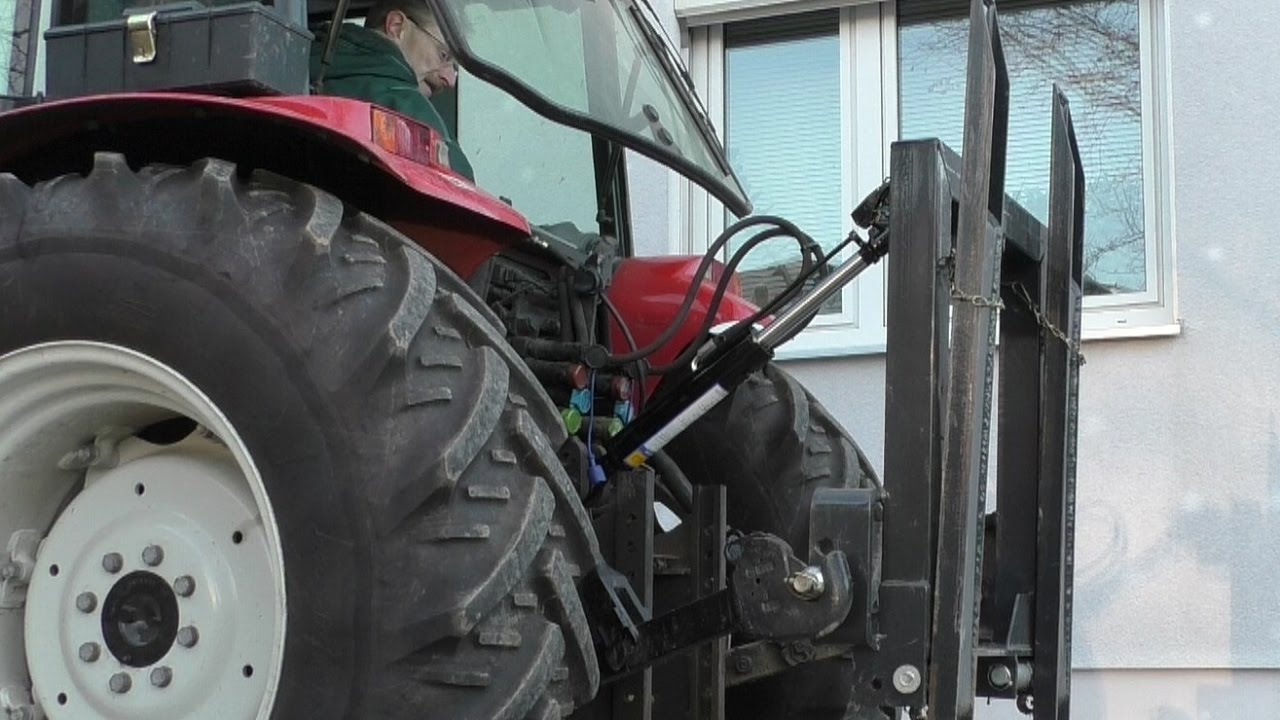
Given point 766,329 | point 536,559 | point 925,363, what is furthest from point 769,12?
point 536,559

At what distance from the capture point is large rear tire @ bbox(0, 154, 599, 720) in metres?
2.54

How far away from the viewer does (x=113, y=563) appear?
2924 mm

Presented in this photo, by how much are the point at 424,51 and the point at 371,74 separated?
365mm

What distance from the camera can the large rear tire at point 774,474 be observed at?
4031 millimetres

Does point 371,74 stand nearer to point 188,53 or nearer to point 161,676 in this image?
point 188,53

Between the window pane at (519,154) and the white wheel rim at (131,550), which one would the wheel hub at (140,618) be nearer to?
the white wheel rim at (131,550)

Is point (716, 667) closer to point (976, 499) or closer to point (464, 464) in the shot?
point (976, 499)

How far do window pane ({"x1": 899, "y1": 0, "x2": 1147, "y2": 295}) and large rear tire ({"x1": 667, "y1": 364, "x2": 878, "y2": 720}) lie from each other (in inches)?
115

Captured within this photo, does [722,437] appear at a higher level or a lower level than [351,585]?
higher

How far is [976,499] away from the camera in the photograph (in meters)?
2.98

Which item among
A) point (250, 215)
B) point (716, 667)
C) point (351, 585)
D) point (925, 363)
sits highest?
point (250, 215)

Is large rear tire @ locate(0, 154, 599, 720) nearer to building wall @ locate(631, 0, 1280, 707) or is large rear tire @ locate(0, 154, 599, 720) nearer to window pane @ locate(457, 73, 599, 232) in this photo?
window pane @ locate(457, 73, 599, 232)

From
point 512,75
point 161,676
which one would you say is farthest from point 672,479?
point 161,676

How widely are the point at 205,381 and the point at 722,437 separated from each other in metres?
1.66
